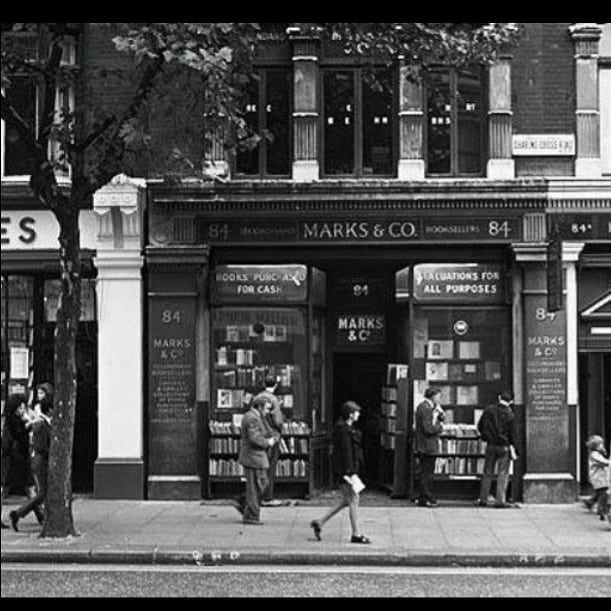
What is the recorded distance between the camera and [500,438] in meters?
16.4

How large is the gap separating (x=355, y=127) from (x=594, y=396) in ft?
18.7

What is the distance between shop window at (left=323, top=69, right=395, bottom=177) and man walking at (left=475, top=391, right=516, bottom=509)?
398 cm

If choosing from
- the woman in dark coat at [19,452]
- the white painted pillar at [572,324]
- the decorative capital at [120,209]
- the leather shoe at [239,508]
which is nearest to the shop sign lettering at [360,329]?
the white painted pillar at [572,324]

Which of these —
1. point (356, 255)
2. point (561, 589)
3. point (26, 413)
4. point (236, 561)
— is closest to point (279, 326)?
point (356, 255)

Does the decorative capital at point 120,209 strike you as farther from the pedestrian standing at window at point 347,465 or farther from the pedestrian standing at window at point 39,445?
the pedestrian standing at window at point 347,465

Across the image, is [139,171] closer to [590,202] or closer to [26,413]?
[26,413]

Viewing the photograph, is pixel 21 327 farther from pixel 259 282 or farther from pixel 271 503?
pixel 271 503

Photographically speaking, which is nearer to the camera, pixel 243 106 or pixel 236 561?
pixel 236 561

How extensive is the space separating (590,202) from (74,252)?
310 inches

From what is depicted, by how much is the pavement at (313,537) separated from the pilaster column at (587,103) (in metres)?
5.26

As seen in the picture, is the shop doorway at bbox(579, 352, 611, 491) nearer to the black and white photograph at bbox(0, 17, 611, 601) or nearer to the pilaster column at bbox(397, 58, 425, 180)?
the black and white photograph at bbox(0, 17, 611, 601)

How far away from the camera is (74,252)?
531 inches


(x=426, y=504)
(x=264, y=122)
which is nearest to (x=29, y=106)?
(x=264, y=122)

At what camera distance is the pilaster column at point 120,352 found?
17.1 metres
